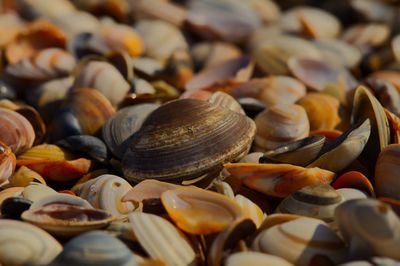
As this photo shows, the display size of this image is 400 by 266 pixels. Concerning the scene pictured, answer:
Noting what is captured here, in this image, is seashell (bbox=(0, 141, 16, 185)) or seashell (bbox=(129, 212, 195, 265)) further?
seashell (bbox=(0, 141, 16, 185))

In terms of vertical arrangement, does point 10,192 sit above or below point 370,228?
below

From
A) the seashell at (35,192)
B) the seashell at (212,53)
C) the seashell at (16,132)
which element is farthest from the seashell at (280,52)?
the seashell at (35,192)

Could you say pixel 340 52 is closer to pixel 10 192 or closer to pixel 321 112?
pixel 321 112

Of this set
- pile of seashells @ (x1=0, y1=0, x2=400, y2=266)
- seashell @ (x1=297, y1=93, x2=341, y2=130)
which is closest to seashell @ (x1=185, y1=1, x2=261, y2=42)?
pile of seashells @ (x1=0, y1=0, x2=400, y2=266)

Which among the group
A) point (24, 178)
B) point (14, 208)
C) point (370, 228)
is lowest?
point (24, 178)

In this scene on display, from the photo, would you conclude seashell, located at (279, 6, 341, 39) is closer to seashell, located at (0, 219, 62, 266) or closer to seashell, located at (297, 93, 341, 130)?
seashell, located at (297, 93, 341, 130)

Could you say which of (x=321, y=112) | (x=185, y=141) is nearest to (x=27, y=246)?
(x=185, y=141)
